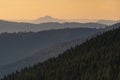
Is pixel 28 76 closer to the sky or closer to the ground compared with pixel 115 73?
closer to the ground

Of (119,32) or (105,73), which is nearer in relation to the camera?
(105,73)

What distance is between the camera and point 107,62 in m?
117

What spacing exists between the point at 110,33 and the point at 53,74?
50.9 meters

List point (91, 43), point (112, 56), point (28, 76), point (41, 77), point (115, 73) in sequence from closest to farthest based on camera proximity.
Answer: point (115, 73) → point (112, 56) → point (41, 77) → point (28, 76) → point (91, 43)

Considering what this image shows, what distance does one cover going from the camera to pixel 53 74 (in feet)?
429

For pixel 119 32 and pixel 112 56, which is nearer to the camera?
pixel 112 56

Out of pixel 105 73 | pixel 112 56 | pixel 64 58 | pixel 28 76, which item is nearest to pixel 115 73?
pixel 105 73

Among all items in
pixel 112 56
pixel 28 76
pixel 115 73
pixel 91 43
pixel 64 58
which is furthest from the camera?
pixel 91 43

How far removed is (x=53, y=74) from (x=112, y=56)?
57.3ft

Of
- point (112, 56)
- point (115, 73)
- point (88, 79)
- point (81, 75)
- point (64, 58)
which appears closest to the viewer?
point (115, 73)

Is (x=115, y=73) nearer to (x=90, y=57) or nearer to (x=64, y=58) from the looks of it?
(x=90, y=57)

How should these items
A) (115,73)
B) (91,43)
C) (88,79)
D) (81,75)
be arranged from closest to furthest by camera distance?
1. (115,73)
2. (88,79)
3. (81,75)
4. (91,43)

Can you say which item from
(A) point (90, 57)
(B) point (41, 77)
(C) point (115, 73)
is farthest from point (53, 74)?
(C) point (115, 73)

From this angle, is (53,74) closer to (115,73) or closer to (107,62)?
(107,62)
